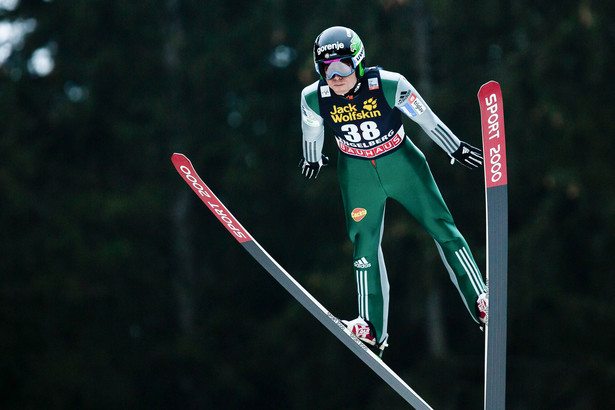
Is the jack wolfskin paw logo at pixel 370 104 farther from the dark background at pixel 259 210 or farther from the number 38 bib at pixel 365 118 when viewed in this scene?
the dark background at pixel 259 210

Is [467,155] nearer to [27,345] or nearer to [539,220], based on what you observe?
[539,220]

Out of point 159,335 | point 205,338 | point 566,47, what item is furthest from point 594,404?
point 159,335

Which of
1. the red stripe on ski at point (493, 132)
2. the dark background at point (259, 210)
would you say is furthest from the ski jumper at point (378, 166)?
the dark background at point (259, 210)

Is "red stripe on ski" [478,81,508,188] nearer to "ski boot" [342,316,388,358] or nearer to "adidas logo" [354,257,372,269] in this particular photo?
"adidas logo" [354,257,372,269]

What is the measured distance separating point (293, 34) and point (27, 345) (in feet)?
16.5

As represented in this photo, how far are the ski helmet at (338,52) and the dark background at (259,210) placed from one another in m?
6.20

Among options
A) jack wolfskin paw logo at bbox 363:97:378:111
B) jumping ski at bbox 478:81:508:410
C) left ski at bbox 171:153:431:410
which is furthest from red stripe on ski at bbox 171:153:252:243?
jumping ski at bbox 478:81:508:410

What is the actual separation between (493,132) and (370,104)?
0.47 metres

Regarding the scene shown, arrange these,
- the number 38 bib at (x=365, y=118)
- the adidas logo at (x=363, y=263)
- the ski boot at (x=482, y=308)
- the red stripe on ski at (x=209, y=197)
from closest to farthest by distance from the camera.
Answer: the number 38 bib at (x=365, y=118)
the ski boot at (x=482, y=308)
the adidas logo at (x=363, y=263)
the red stripe on ski at (x=209, y=197)

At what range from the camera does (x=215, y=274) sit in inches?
516

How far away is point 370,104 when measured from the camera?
3576 mm

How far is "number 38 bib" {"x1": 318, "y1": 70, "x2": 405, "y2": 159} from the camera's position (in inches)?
141

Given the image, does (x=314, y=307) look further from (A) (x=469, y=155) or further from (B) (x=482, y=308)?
(A) (x=469, y=155)

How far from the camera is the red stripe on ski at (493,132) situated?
11.1 ft
